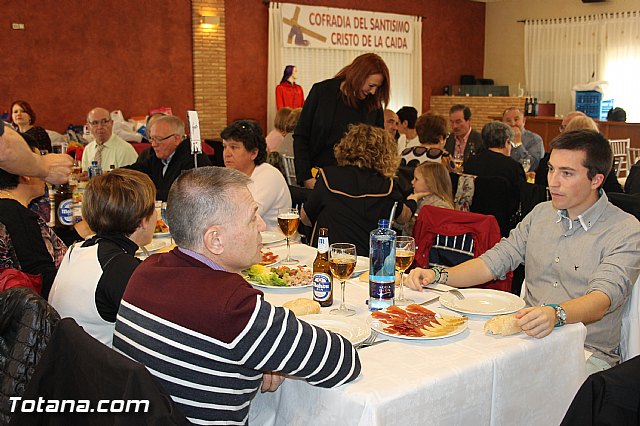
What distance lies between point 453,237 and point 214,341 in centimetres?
211

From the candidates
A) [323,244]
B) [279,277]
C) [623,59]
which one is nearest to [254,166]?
[279,277]

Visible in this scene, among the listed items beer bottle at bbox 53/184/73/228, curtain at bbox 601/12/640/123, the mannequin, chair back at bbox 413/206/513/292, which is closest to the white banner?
the mannequin

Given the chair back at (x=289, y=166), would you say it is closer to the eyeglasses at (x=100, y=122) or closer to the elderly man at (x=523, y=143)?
the eyeglasses at (x=100, y=122)

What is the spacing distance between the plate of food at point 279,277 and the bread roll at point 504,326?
2.38 feet

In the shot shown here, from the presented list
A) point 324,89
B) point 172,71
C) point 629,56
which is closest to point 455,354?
point 324,89

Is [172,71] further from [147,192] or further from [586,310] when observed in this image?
[586,310]

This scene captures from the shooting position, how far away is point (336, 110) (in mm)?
4551

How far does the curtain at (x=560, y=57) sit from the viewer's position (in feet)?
42.2

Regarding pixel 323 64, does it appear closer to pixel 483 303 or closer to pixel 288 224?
pixel 288 224

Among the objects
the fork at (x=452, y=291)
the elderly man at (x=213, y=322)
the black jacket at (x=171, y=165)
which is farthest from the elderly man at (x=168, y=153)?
the elderly man at (x=213, y=322)

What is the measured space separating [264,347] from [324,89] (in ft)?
10.7

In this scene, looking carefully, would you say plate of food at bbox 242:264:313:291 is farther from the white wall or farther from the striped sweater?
the white wall

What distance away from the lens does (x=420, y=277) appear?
2420 millimetres

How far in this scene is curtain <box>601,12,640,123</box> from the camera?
40.3 ft
